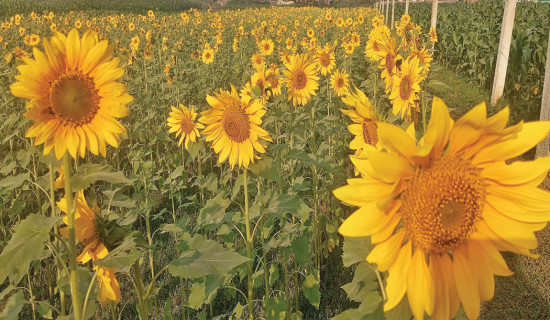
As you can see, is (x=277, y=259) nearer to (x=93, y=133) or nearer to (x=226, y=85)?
(x=93, y=133)

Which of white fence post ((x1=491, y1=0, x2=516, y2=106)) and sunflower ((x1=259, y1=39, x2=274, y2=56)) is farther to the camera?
white fence post ((x1=491, y1=0, x2=516, y2=106))

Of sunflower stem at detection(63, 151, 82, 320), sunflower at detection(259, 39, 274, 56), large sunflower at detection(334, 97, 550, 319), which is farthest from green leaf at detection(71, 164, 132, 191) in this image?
sunflower at detection(259, 39, 274, 56)

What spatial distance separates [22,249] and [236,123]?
125 centimetres

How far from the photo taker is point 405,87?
2578mm

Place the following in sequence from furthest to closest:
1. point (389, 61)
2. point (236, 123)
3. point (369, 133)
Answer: point (389, 61) → point (236, 123) → point (369, 133)

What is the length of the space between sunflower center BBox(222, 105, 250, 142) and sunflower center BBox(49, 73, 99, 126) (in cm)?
90

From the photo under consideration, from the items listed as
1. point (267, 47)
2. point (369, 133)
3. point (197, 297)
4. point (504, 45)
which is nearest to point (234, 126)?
point (369, 133)

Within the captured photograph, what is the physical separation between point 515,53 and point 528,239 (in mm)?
9470

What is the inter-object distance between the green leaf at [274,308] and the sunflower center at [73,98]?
4.09 feet

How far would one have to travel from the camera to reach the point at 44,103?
1.54 m

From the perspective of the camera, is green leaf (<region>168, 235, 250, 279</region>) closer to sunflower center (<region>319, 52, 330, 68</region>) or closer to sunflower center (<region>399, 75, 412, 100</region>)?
sunflower center (<region>399, 75, 412, 100</region>)

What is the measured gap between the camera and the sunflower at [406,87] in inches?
101

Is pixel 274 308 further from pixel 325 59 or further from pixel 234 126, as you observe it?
pixel 325 59

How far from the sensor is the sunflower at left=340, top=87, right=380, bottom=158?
1848 millimetres
